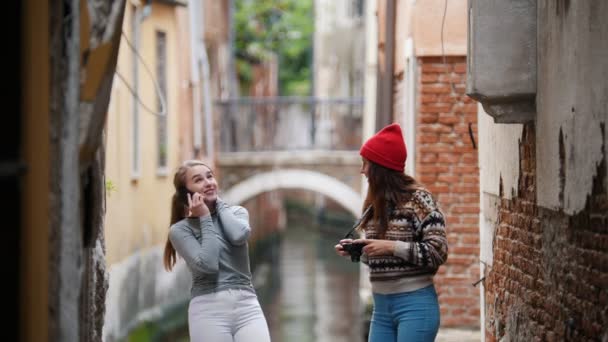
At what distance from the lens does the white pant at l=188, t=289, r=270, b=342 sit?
18.6 ft

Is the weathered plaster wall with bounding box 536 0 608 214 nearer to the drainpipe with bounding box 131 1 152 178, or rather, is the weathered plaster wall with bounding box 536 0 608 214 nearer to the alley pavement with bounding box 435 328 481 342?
the alley pavement with bounding box 435 328 481 342

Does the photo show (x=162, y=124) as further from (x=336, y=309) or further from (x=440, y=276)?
(x=440, y=276)

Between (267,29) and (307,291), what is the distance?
7.41 m

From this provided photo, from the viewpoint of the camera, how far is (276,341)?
16.5 meters

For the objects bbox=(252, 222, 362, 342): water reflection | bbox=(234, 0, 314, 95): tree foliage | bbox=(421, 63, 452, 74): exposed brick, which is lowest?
bbox=(252, 222, 362, 342): water reflection

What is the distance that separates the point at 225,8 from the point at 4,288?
71.3 feet

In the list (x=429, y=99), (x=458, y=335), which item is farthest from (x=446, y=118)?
(x=458, y=335)

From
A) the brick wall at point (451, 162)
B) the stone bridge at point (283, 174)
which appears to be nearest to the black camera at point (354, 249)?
the brick wall at point (451, 162)

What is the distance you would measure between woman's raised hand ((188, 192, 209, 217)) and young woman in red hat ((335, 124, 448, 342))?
2.20ft

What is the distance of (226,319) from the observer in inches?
224

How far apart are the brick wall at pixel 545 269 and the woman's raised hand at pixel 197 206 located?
1648 millimetres

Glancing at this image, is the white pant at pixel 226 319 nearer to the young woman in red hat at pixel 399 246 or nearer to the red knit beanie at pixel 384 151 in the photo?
the young woman in red hat at pixel 399 246

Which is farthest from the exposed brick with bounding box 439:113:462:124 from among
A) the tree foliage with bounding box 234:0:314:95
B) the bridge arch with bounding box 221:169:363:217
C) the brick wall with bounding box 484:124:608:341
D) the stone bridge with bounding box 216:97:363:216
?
the tree foliage with bounding box 234:0:314:95

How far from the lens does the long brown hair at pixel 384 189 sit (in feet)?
18.7
